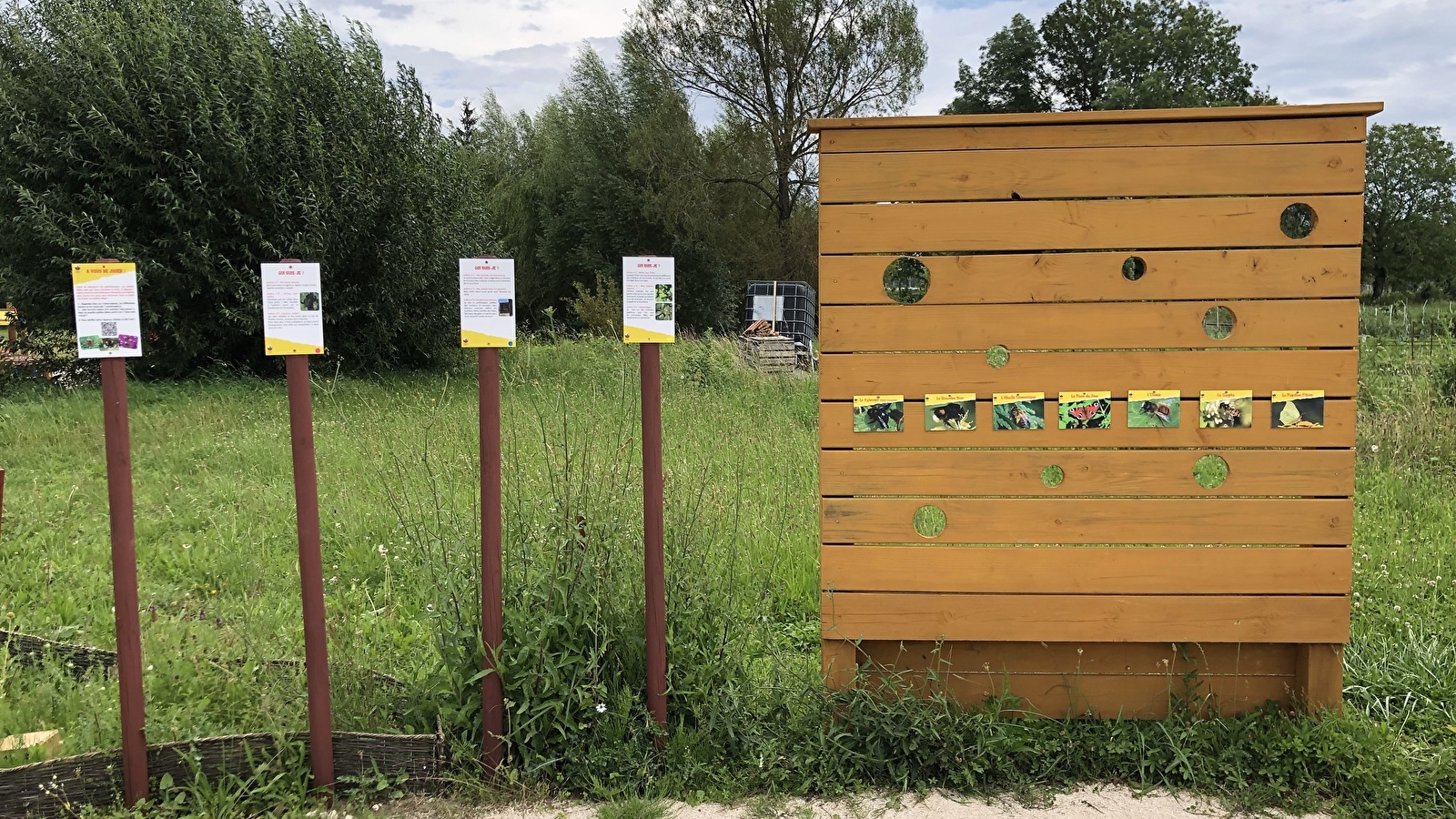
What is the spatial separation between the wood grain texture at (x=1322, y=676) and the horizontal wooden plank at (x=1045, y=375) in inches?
31.5

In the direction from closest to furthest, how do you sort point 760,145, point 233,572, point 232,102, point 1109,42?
point 233,572 < point 232,102 < point 760,145 < point 1109,42

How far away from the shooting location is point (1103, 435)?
113 inches

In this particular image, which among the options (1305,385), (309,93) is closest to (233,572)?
(1305,385)

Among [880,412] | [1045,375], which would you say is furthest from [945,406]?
[1045,375]

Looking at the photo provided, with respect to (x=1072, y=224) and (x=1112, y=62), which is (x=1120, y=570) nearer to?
(x=1072, y=224)

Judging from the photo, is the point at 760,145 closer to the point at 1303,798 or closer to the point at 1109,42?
the point at 1109,42

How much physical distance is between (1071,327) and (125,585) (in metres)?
2.94

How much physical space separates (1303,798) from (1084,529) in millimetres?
978

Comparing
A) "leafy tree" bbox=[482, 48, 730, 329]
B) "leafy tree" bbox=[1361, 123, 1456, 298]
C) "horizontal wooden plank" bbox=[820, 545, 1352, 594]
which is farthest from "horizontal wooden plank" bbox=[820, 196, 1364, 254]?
"leafy tree" bbox=[1361, 123, 1456, 298]

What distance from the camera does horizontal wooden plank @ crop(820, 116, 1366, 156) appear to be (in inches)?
110

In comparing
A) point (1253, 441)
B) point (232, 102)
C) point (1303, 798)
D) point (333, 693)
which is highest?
point (232, 102)

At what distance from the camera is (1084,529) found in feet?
9.52

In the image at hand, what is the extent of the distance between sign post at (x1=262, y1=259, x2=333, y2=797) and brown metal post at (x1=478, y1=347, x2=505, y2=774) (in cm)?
45

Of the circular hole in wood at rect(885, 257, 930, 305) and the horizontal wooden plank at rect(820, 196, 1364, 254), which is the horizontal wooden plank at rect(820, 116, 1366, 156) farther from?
the circular hole in wood at rect(885, 257, 930, 305)
